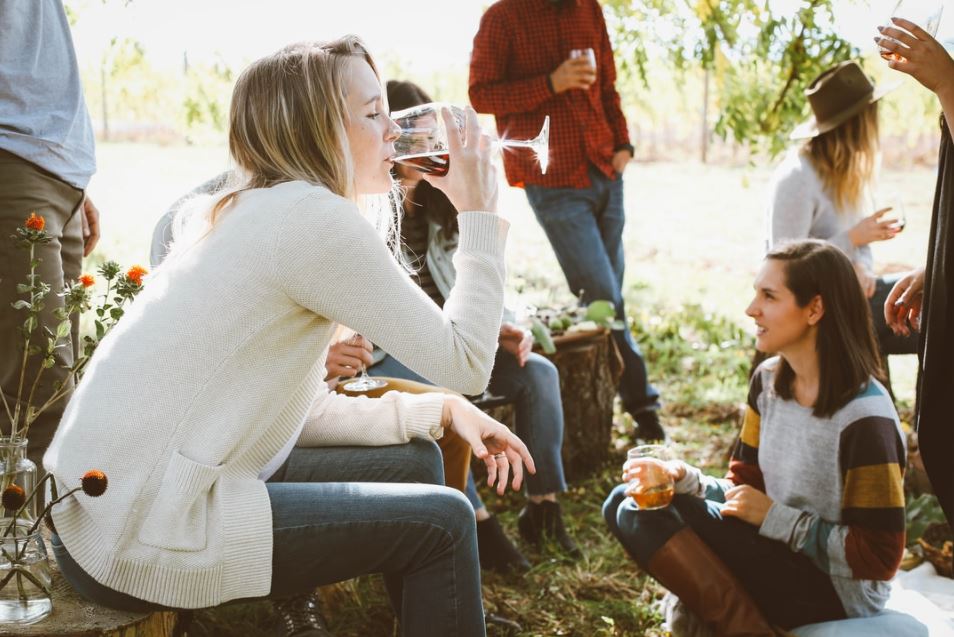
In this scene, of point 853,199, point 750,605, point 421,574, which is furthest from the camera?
point 853,199

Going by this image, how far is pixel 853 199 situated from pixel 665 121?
6.96 metres

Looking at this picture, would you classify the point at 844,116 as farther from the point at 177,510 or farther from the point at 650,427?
the point at 177,510

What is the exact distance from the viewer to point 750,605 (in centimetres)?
243

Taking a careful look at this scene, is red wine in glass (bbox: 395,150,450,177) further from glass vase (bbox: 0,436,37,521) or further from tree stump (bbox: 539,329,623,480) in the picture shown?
tree stump (bbox: 539,329,623,480)

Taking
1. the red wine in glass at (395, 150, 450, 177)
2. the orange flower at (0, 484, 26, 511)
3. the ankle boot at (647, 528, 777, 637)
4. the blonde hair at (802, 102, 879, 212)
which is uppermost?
the red wine in glass at (395, 150, 450, 177)

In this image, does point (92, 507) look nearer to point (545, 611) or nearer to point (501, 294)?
point (501, 294)

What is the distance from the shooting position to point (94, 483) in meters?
1.50

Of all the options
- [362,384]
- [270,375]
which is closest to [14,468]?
[270,375]

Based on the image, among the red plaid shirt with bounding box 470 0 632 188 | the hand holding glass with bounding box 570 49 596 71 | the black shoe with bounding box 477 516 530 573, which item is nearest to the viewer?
the black shoe with bounding box 477 516 530 573

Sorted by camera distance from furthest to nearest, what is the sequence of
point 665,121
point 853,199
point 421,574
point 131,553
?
point 665,121 → point 853,199 → point 421,574 → point 131,553

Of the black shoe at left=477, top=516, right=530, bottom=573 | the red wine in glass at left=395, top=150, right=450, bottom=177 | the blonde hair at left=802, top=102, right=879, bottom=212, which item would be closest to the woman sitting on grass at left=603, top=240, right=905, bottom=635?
the black shoe at left=477, top=516, right=530, bottom=573

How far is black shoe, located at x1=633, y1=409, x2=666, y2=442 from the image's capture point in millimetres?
4309

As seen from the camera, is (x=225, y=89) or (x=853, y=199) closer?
(x=853, y=199)

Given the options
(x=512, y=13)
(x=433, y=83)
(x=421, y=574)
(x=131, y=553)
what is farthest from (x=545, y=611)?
(x=433, y=83)
